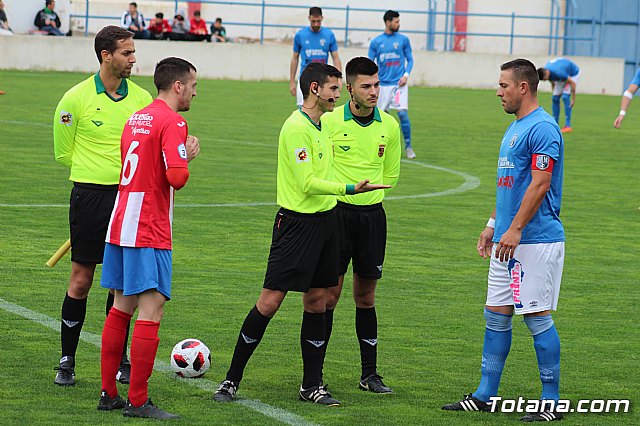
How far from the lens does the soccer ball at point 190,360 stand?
24.7ft

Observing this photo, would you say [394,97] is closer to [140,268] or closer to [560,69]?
[560,69]

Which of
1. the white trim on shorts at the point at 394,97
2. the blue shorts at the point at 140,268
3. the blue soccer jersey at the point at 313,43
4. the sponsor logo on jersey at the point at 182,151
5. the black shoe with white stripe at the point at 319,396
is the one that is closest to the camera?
the sponsor logo on jersey at the point at 182,151

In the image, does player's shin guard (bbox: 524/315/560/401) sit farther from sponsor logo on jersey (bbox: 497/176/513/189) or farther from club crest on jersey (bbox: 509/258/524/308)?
sponsor logo on jersey (bbox: 497/176/513/189)

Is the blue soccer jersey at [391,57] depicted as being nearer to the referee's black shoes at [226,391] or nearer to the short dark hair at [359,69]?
the short dark hair at [359,69]

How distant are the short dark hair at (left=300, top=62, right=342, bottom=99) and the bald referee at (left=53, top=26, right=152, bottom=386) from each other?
1.10 m

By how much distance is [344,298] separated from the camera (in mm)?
10383

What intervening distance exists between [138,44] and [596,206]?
74.7 ft

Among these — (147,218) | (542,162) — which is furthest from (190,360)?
(542,162)

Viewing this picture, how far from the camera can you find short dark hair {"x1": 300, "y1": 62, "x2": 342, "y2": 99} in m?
7.06

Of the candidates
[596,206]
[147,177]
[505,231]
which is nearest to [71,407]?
[147,177]

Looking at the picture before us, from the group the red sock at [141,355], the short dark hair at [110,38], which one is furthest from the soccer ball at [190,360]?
the short dark hair at [110,38]

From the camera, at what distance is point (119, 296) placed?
6.82 meters

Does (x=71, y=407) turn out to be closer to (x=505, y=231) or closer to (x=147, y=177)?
(x=147, y=177)

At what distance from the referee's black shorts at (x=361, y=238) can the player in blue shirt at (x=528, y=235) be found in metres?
0.85
